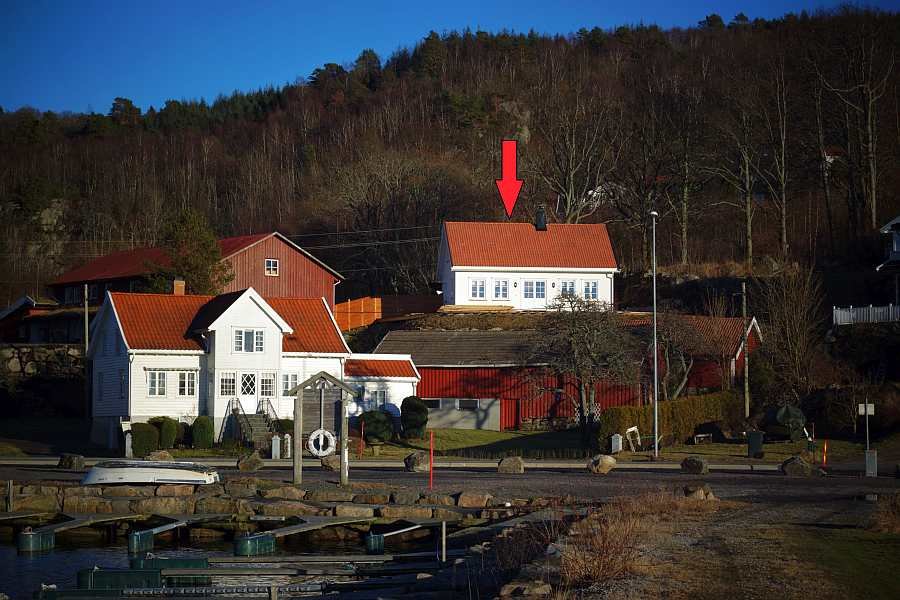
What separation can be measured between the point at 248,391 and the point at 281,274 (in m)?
25.1

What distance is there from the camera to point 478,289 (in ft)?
256

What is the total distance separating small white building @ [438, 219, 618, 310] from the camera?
255ft

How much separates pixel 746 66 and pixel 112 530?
333 feet

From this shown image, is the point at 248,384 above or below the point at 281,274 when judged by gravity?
below

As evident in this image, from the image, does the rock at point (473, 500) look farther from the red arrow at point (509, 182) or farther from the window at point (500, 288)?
the red arrow at point (509, 182)

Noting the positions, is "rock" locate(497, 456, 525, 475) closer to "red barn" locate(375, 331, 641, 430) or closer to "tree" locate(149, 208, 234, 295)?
"red barn" locate(375, 331, 641, 430)

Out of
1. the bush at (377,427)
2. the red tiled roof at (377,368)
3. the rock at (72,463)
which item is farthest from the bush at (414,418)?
the rock at (72,463)

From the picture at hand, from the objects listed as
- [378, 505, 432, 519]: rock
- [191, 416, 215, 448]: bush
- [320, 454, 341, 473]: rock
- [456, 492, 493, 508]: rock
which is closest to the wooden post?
Answer: [378, 505, 432, 519]: rock

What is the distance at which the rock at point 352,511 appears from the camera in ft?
95.9

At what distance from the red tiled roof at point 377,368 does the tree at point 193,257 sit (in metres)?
12.8

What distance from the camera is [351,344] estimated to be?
78.0 m

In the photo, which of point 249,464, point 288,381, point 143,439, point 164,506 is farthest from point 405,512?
point 288,381

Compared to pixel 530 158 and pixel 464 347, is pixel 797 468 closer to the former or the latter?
pixel 464 347

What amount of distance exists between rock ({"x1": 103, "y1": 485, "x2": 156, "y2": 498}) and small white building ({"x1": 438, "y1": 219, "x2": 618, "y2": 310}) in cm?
4626
